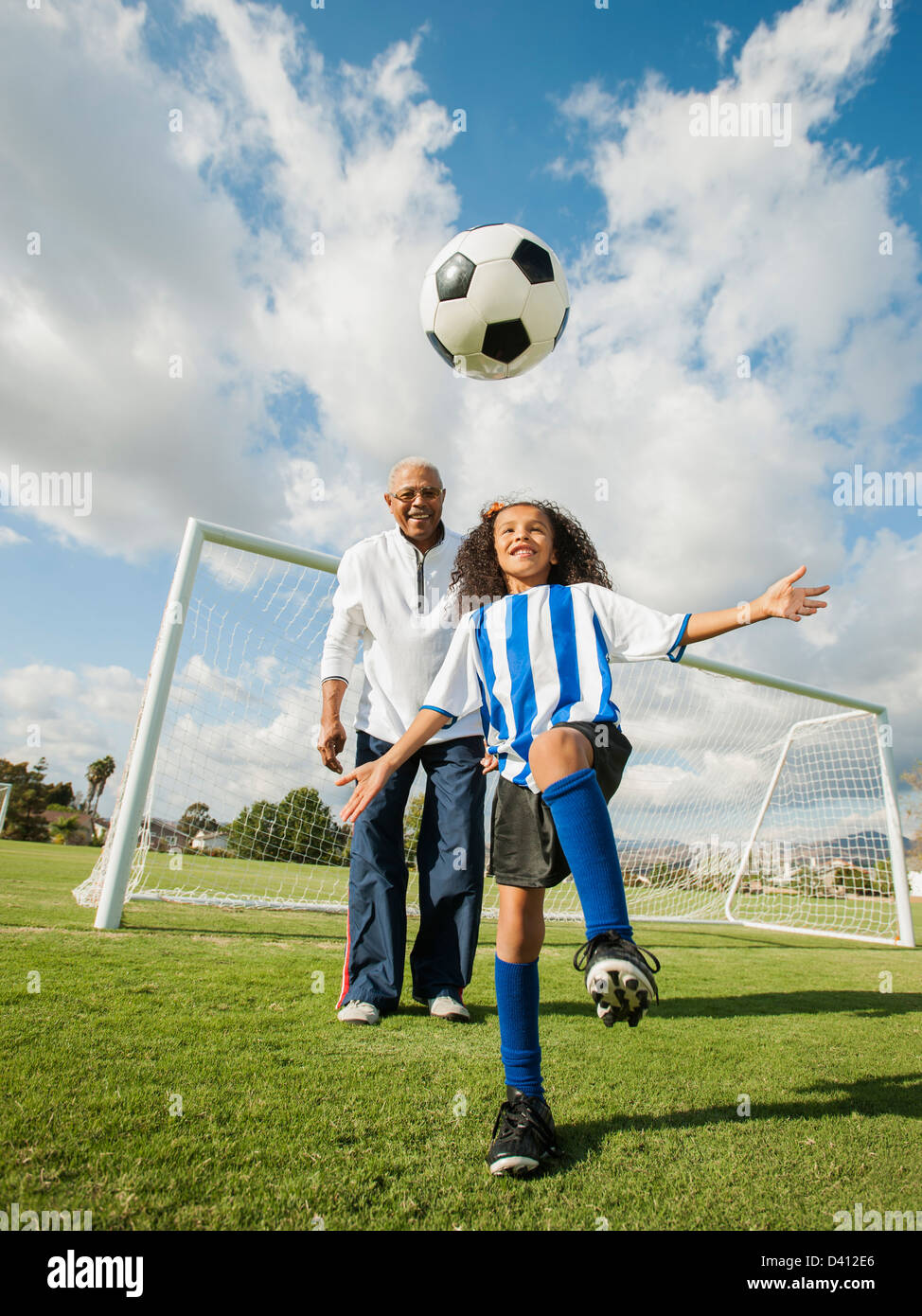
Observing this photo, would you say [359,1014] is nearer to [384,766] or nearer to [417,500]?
[384,766]

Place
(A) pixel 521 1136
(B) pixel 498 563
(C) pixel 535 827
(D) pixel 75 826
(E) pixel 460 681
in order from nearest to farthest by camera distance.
Answer: (A) pixel 521 1136 → (C) pixel 535 827 → (E) pixel 460 681 → (B) pixel 498 563 → (D) pixel 75 826

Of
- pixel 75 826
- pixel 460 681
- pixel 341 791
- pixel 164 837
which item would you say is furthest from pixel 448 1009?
pixel 75 826

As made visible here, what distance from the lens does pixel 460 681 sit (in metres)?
2.30

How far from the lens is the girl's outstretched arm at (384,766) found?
204cm

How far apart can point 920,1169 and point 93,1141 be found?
1894 mm

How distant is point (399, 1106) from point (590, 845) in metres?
0.88

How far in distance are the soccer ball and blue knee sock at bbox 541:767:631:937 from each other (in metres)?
2.56

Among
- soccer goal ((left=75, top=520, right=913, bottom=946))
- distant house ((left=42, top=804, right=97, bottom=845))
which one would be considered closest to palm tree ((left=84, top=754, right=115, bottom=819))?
distant house ((left=42, top=804, right=97, bottom=845))

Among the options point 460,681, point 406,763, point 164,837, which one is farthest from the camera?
point 164,837

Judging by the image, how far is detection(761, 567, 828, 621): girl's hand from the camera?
1.84 metres

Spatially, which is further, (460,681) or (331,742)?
(331,742)

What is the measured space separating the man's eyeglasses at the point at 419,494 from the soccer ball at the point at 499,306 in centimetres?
69

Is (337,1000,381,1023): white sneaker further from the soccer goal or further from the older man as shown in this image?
the soccer goal
